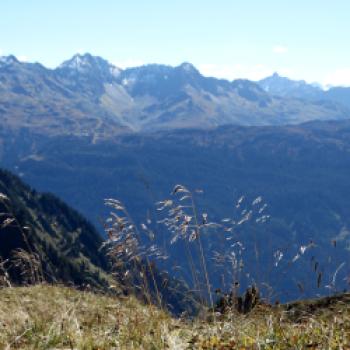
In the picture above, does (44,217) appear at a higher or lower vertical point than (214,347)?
lower

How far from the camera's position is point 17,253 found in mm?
7219

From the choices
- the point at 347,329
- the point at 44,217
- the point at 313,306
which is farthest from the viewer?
the point at 44,217

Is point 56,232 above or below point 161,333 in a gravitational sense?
below

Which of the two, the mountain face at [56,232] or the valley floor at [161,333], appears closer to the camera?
the valley floor at [161,333]

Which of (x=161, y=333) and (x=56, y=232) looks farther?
(x=56, y=232)

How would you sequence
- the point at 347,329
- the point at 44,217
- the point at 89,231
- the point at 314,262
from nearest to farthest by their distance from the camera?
the point at 347,329 < the point at 314,262 < the point at 44,217 < the point at 89,231

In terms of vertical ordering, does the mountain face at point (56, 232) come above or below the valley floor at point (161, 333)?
below

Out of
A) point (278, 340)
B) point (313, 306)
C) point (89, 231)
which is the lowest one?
point (89, 231)

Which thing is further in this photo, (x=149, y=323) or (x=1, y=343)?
(x=149, y=323)

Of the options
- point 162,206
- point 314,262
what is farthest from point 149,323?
point 314,262

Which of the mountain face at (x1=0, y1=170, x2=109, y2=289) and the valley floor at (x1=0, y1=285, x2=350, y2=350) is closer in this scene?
the valley floor at (x1=0, y1=285, x2=350, y2=350)

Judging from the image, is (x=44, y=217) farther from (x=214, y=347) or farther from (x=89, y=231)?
(x=214, y=347)

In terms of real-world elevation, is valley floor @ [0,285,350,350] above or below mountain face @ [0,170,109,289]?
above

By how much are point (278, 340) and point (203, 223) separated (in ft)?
5.96
